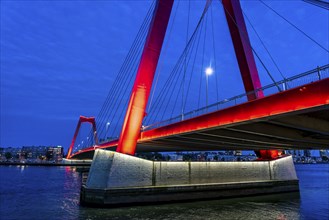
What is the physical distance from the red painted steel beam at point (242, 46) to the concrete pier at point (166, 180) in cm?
823

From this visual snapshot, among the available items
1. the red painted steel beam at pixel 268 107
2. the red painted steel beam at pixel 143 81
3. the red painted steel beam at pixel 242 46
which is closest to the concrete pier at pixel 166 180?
the red painted steel beam at pixel 143 81

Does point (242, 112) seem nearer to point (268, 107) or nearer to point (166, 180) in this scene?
point (268, 107)

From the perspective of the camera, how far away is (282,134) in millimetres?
18469

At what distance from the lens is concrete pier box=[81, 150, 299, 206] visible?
20125 millimetres

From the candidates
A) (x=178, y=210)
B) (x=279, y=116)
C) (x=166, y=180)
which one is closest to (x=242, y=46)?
(x=166, y=180)

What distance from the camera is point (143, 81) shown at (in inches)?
886

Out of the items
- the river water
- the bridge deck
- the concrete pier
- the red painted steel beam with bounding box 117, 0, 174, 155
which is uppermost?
the red painted steel beam with bounding box 117, 0, 174, 155

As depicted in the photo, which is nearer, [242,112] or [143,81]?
[242,112]

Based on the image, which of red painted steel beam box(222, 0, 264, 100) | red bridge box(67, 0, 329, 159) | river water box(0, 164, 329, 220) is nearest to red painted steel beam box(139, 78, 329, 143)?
Answer: red bridge box(67, 0, 329, 159)

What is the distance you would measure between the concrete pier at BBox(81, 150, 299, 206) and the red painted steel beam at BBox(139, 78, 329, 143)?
4.50m

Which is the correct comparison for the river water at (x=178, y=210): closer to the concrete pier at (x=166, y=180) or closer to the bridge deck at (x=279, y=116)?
the concrete pier at (x=166, y=180)

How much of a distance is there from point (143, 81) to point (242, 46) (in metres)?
10.4

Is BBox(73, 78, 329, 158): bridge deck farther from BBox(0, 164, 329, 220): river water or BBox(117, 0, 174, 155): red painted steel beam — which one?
BBox(0, 164, 329, 220): river water

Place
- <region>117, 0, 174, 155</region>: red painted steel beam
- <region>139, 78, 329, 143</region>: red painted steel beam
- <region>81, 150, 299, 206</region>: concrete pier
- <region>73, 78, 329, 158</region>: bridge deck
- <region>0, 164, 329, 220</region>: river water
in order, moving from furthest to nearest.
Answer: <region>117, 0, 174, 155</region>: red painted steel beam
<region>81, 150, 299, 206</region>: concrete pier
<region>0, 164, 329, 220</region>: river water
<region>73, 78, 329, 158</region>: bridge deck
<region>139, 78, 329, 143</region>: red painted steel beam
